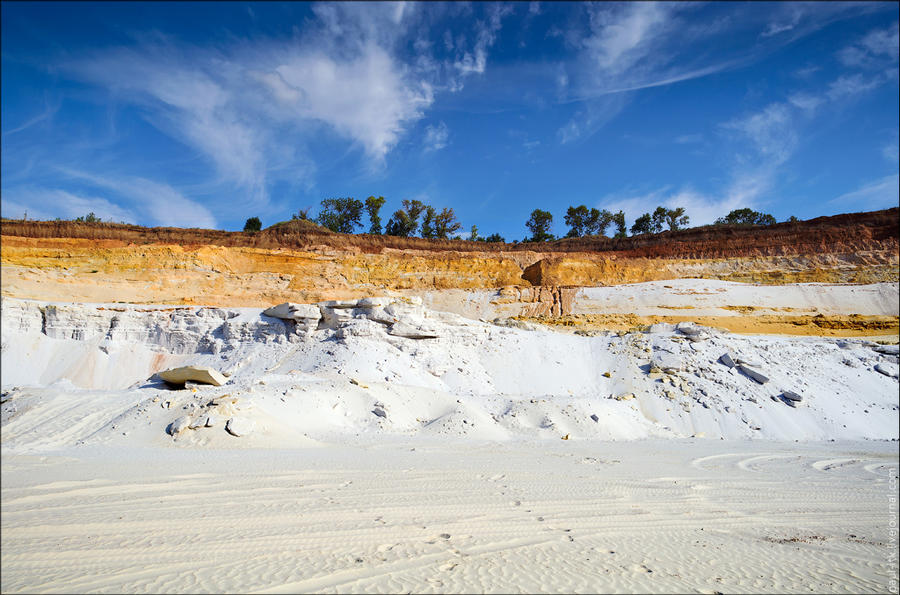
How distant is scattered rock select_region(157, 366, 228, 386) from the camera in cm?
1100

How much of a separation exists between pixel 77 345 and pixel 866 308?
124 ft

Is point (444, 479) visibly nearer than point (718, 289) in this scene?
Yes

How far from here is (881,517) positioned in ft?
17.8

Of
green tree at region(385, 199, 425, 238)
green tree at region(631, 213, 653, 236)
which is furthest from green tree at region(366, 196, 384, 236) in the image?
green tree at region(631, 213, 653, 236)

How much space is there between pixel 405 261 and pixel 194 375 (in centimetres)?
2261

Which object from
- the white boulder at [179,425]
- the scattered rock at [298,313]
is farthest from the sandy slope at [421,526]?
the scattered rock at [298,313]

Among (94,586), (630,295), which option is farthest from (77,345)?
(630,295)

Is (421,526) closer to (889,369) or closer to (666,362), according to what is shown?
(666,362)

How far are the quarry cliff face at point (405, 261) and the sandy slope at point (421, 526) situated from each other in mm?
20281

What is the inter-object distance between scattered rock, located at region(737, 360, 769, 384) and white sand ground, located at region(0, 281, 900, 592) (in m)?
0.28

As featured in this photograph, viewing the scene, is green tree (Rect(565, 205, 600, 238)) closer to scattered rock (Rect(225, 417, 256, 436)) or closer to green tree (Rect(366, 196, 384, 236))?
green tree (Rect(366, 196, 384, 236))

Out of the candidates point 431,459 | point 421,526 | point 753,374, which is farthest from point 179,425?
point 753,374

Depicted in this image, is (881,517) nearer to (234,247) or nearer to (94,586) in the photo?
(94,586)

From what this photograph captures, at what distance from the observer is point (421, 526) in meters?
4.12
